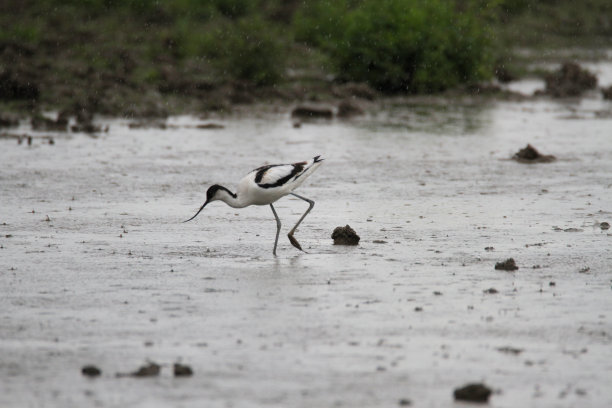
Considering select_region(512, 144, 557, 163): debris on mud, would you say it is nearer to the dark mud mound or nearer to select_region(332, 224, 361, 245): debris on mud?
select_region(332, 224, 361, 245): debris on mud

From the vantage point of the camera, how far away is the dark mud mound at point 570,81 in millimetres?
24234

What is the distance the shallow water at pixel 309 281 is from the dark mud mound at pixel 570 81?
9.13 metres

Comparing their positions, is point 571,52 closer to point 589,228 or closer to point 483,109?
point 483,109

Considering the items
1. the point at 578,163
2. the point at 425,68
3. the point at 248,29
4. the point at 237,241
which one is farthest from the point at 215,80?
the point at 237,241

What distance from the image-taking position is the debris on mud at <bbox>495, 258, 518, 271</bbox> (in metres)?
8.32

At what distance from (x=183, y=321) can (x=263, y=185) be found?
2.55 m

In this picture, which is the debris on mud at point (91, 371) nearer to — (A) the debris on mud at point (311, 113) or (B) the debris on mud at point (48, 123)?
(B) the debris on mud at point (48, 123)

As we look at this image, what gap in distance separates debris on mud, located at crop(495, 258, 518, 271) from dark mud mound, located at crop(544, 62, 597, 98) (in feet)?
54.1

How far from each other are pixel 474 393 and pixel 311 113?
1466cm

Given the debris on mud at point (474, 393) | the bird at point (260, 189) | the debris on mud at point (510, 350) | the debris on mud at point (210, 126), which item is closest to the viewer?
the debris on mud at point (474, 393)

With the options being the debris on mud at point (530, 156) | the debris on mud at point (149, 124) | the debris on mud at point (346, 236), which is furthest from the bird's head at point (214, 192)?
the debris on mud at point (149, 124)

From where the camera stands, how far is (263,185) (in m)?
9.27

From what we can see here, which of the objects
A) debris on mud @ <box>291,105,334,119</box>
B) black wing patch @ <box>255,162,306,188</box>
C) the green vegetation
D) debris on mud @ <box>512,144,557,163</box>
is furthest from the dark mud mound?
black wing patch @ <box>255,162,306,188</box>

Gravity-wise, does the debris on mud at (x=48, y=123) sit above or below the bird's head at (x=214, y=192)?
above
